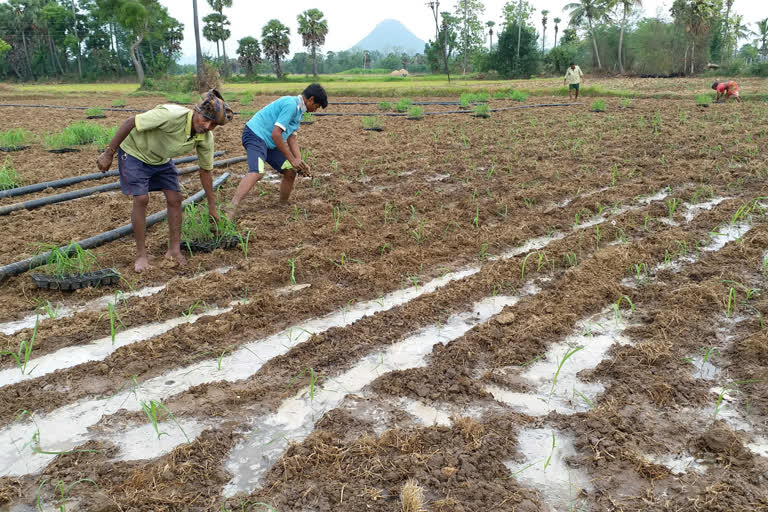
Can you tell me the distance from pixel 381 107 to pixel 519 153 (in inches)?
288

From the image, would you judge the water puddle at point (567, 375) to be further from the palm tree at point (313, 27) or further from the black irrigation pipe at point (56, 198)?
the palm tree at point (313, 27)

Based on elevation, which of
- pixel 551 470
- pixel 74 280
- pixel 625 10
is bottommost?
pixel 551 470

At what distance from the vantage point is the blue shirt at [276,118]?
450cm

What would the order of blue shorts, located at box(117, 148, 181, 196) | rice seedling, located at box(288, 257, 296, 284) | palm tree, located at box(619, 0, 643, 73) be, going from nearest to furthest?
rice seedling, located at box(288, 257, 296, 284)
blue shorts, located at box(117, 148, 181, 196)
palm tree, located at box(619, 0, 643, 73)

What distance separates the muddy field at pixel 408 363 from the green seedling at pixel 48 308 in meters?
0.02

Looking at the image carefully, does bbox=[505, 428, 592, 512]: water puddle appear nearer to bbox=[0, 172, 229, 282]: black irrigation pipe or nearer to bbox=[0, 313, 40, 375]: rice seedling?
bbox=[0, 313, 40, 375]: rice seedling

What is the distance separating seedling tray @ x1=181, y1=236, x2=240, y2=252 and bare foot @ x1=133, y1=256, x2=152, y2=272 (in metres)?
0.32

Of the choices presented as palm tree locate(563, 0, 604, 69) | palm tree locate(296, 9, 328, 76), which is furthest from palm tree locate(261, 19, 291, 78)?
palm tree locate(563, 0, 604, 69)

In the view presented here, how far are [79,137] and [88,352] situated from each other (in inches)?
267

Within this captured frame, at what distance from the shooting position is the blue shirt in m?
4.50

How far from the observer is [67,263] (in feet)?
10.7

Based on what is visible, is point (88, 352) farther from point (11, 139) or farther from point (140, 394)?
point (11, 139)

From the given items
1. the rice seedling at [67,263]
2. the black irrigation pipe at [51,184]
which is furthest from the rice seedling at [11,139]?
the rice seedling at [67,263]

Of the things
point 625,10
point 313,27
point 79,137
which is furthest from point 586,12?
point 79,137
